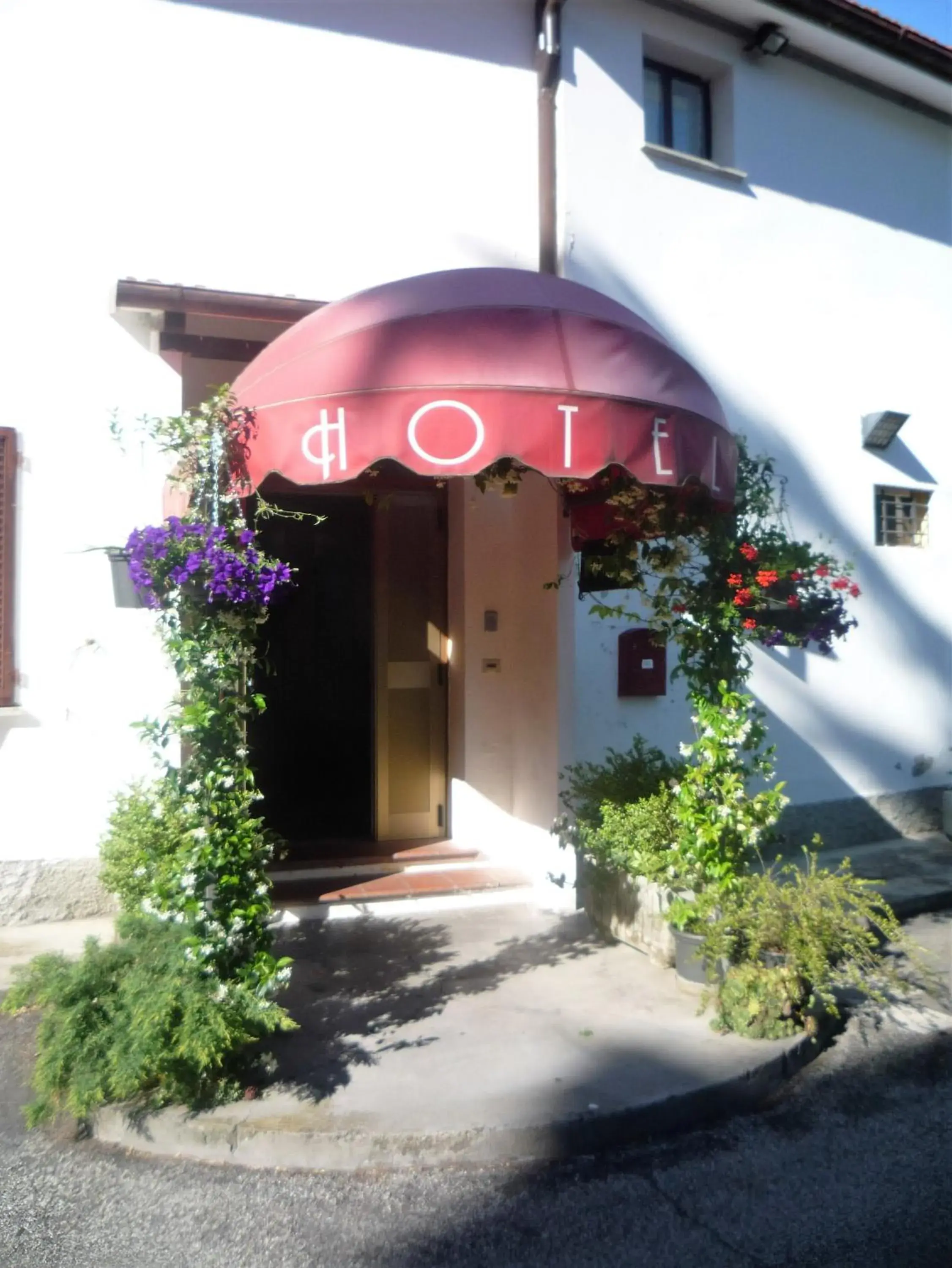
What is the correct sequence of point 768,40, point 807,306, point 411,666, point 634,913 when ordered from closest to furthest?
point 634,913 → point 411,666 → point 768,40 → point 807,306

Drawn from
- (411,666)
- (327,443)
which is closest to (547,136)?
(411,666)

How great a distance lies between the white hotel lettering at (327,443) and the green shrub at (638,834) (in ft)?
8.82

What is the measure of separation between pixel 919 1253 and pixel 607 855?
273 cm

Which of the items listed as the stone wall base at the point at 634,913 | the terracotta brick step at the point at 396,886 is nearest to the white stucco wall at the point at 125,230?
the terracotta brick step at the point at 396,886

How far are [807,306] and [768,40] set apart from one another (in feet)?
6.40

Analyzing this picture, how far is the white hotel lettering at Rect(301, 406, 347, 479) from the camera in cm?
406

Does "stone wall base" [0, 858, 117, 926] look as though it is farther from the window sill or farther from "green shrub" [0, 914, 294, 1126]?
the window sill

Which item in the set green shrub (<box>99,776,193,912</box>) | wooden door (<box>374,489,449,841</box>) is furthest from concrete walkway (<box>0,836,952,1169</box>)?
wooden door (<box>374,489,449,841</box>)

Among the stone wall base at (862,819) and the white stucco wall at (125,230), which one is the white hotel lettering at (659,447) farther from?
the stone wall base at (862,819)

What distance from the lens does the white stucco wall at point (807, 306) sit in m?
6.92

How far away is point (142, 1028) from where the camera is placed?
3.60 metres

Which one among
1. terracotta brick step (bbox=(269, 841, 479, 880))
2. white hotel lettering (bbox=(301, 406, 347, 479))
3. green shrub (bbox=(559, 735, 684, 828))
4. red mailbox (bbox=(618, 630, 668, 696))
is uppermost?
white hotel lettering (bbox=(301, 406, 347, 479))

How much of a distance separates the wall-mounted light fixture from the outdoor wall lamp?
9.36ft

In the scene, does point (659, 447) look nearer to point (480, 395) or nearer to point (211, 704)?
point (480, 395)
